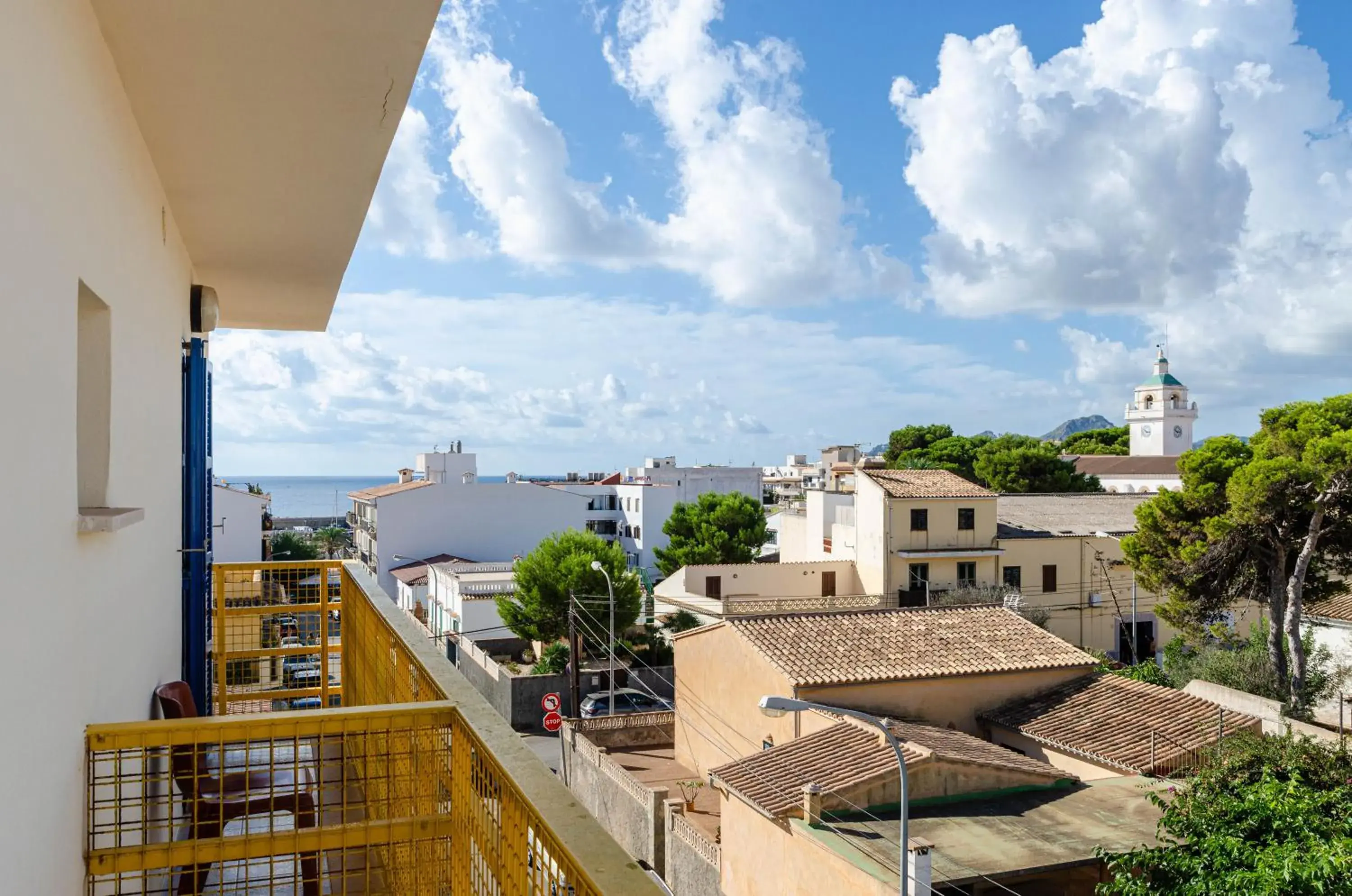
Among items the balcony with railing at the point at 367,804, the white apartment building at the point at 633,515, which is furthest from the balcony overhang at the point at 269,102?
the white apartment building at the point at 633,515

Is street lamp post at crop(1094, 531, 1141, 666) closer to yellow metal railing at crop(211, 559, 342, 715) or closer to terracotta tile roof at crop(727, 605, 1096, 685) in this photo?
terracotta tile roof at crop(727, 605, 1096, 685)

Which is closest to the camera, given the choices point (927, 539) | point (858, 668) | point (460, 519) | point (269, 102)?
point (269, 102)

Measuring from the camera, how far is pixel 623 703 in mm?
25578

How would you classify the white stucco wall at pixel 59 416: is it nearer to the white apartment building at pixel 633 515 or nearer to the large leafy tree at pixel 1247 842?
the large leafy tree at pixel 1247 842

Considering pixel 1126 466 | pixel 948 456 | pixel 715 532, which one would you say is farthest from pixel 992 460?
pixel 1126 466

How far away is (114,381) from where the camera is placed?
2746mm

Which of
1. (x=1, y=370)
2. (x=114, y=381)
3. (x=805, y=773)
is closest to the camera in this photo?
(x=1, y=370)

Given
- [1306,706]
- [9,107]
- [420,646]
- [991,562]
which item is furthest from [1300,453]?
[9,107]

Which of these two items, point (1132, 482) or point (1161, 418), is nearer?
point (1132, 482)

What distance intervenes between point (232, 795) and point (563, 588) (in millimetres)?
23421

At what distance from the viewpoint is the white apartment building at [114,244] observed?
177cm

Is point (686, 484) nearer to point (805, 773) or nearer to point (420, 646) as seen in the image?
point (805, 773)

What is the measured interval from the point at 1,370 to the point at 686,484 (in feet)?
163

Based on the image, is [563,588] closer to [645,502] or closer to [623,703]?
[623,703]
